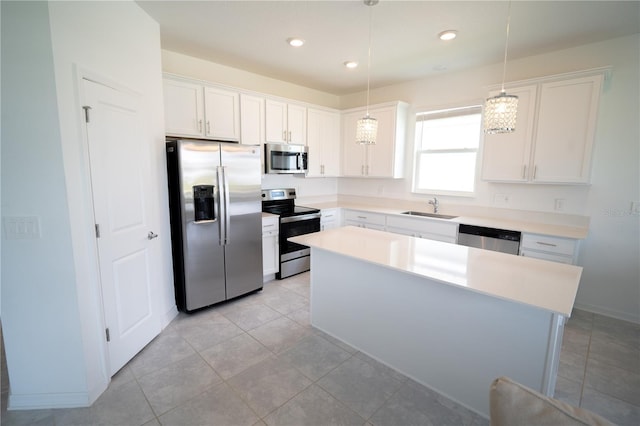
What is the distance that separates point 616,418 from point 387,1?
3.16 meters

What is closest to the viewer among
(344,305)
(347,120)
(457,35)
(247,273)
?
(344,305)

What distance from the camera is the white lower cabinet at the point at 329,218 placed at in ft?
14.5

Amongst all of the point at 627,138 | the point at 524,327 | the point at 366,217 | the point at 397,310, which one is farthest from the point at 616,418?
the point at 366,217

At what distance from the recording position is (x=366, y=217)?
443 cm

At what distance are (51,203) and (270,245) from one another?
2302mm

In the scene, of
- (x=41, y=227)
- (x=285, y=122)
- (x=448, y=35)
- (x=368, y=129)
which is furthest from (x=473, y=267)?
(x=285, y=122)

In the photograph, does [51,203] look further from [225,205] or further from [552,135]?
[552,135]

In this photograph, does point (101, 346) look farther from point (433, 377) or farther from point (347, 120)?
point (347, 120)

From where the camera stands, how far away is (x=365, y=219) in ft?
14.6

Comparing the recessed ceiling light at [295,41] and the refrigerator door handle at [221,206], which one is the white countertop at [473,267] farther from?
the recessed ceiling light at [295,41]

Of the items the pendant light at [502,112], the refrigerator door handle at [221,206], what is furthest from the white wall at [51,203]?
the pendant light at [502,112]

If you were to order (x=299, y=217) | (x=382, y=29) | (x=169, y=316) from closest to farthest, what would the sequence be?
1. (x=382, y=29)
2. (x=169, y=316)
3. (x=299, y=217)

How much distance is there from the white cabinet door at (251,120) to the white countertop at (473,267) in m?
1.77

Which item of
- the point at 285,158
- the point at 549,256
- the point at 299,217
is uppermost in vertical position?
the point at 285,158
